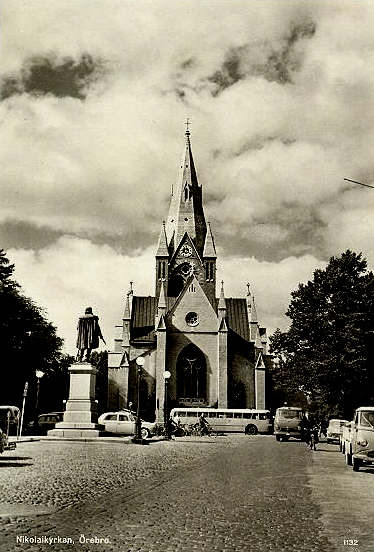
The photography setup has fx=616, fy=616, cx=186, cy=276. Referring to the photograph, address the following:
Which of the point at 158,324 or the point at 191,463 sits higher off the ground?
the point at 158,324

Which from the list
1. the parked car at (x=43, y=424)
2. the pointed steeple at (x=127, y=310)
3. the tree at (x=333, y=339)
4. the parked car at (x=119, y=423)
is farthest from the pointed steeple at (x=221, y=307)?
the parked car at (x=119, y=423)

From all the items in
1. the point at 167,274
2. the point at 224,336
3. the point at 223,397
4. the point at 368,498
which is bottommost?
the point at 368,498

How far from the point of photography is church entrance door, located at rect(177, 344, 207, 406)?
6075cm

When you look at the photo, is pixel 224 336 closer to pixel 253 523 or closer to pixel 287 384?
pixel 287 384

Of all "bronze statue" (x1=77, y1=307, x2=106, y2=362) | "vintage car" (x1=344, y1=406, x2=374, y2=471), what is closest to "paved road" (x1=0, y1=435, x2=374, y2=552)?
"vintage car" (x1=344, y1=406, x2=374, y2=471)

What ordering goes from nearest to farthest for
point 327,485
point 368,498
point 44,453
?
point 368,498
point 327,485
point 44,453

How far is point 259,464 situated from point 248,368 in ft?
147

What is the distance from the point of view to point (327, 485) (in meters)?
13.9

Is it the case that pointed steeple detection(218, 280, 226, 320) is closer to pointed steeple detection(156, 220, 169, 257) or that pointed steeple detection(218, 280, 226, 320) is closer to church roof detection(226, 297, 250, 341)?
church roof detection(226, 297, 250, 341)

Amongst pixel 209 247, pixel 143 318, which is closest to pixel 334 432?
pixel 209 247

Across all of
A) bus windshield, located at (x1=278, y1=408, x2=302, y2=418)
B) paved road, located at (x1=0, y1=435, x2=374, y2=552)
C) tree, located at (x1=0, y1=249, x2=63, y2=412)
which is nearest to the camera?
paved road, located at (x1=0, y1=435, x2=374, y2=552)

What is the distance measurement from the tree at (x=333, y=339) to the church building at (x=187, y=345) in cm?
1543

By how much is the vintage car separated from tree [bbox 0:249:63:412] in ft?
91.1

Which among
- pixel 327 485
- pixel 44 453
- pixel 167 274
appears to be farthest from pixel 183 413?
pixel 327 485
